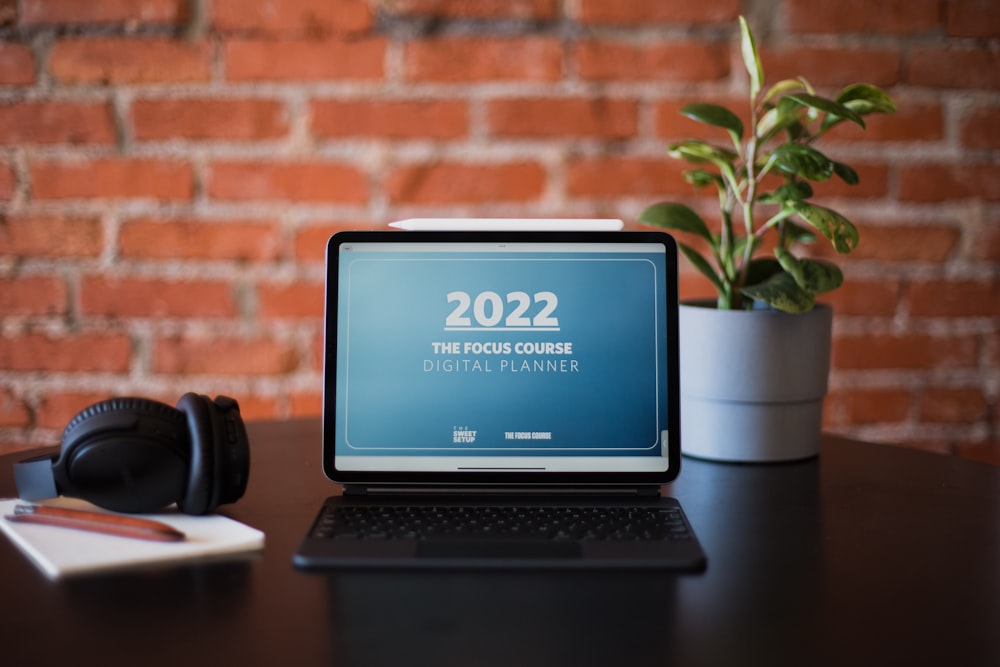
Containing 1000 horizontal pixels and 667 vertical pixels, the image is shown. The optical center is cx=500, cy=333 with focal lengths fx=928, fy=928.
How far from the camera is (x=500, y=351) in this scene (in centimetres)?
91

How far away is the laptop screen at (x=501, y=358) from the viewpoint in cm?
89

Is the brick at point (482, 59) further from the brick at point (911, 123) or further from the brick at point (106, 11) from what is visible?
the brick at point (911, 123)

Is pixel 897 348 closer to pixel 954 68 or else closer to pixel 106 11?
pixel 954 68

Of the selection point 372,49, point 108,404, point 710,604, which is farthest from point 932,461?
point 372,49

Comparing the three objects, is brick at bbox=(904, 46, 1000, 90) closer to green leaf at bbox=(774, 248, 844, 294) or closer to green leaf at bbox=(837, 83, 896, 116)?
green leaf at bbox=(837, 83, 896, 116)

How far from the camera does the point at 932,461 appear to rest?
1019mm

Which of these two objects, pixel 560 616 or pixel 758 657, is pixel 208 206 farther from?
pixel 758 657

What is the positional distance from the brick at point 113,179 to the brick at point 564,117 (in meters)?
0.50

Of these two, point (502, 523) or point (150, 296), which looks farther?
point (150, 296)

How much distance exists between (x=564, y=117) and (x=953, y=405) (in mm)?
770

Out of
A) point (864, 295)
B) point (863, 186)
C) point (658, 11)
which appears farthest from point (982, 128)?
point (658, 11)

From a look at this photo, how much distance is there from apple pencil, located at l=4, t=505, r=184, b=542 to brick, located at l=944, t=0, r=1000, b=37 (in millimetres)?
1343

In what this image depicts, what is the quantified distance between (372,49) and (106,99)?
1.39 feet

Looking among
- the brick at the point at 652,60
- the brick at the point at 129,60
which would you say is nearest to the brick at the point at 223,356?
the brick at the point at 129,60
